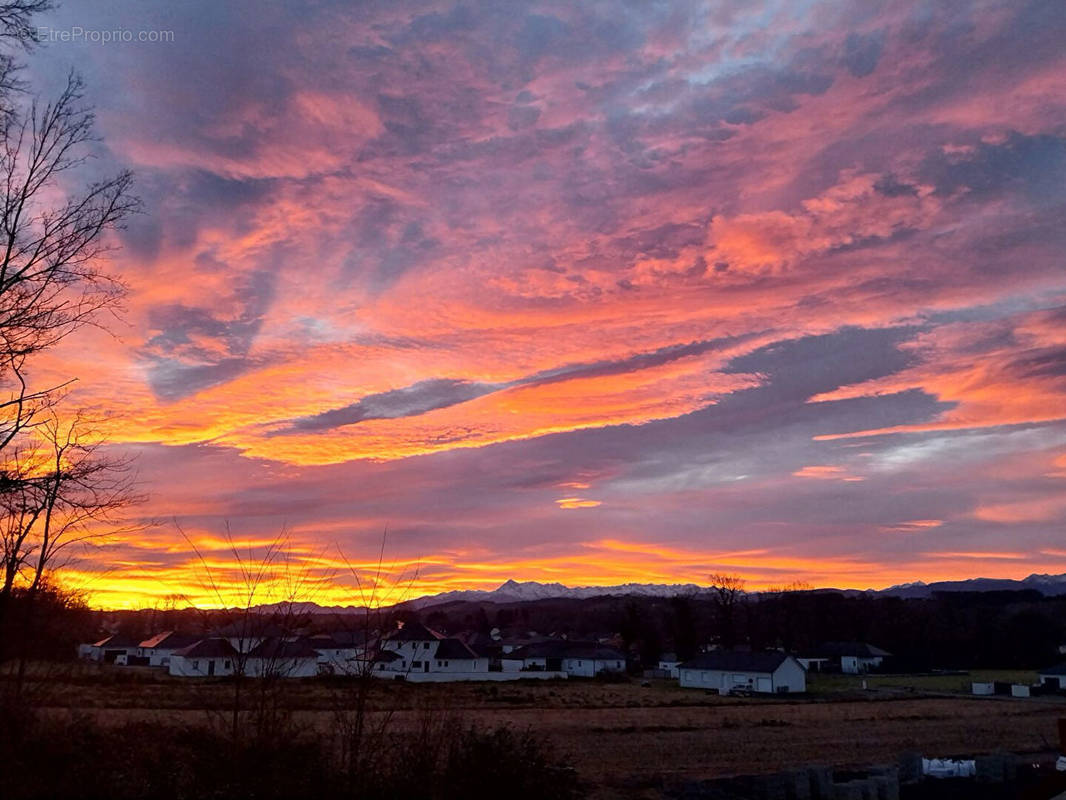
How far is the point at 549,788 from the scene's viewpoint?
1140 cm

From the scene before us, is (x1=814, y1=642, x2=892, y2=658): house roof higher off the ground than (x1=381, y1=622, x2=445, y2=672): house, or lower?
lower

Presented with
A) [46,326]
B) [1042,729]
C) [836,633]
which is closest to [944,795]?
[46,326]

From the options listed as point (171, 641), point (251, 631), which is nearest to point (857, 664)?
point (171, 641)

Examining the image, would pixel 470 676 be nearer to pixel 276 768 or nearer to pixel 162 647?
pixel 162 647

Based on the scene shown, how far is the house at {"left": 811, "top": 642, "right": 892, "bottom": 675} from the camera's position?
353ft

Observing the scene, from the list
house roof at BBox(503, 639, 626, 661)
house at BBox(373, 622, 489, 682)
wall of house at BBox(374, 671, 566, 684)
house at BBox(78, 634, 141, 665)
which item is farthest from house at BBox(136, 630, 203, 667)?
house roof at BBox(503, 639, 626, 661)

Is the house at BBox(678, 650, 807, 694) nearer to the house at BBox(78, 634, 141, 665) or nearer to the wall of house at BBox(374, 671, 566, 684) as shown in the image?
the wall of house at BBox(374, 671, 566, 684)

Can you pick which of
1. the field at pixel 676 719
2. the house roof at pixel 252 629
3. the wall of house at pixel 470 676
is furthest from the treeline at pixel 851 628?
the house roof at pixel 252 629

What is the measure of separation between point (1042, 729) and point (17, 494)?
46.6m

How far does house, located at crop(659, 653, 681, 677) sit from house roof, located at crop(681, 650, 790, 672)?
37.7ft

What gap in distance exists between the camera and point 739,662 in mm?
75188

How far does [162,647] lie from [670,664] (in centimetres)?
5763

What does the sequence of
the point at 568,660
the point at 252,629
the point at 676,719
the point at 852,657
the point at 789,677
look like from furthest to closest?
the point at 852,657 < the point at 568,660 < the point at 789,677 < the point at 676,719 < the point at 252,629

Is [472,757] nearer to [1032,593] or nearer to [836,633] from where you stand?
[836,633]
